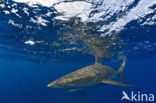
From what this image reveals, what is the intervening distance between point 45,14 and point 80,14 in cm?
266

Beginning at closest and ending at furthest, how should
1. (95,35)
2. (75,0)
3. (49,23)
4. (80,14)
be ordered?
1. (75,0)
2. (80,14)
3. (49,23)
4. (95,35)

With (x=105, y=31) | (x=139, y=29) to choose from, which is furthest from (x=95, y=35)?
(x=139, y=29)

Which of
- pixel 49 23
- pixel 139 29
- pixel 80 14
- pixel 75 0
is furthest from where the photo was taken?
pixel 139 29

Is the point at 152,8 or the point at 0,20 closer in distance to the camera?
the point at 152,8

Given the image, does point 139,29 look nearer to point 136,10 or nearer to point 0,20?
point 136,10

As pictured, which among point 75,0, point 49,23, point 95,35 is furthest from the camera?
point 95,35

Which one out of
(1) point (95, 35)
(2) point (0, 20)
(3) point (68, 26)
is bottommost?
(1) point (95, 35)

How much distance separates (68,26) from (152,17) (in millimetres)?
6700

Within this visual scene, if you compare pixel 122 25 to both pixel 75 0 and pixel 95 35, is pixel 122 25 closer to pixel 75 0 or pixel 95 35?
pixel 95 35

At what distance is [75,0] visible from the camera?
895 cm

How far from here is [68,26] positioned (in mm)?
12812

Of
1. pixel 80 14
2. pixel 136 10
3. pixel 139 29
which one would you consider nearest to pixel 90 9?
pixel 80 14

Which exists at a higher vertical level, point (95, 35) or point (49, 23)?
point (49, 23)

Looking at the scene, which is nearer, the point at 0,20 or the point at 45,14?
the point at 45,14
